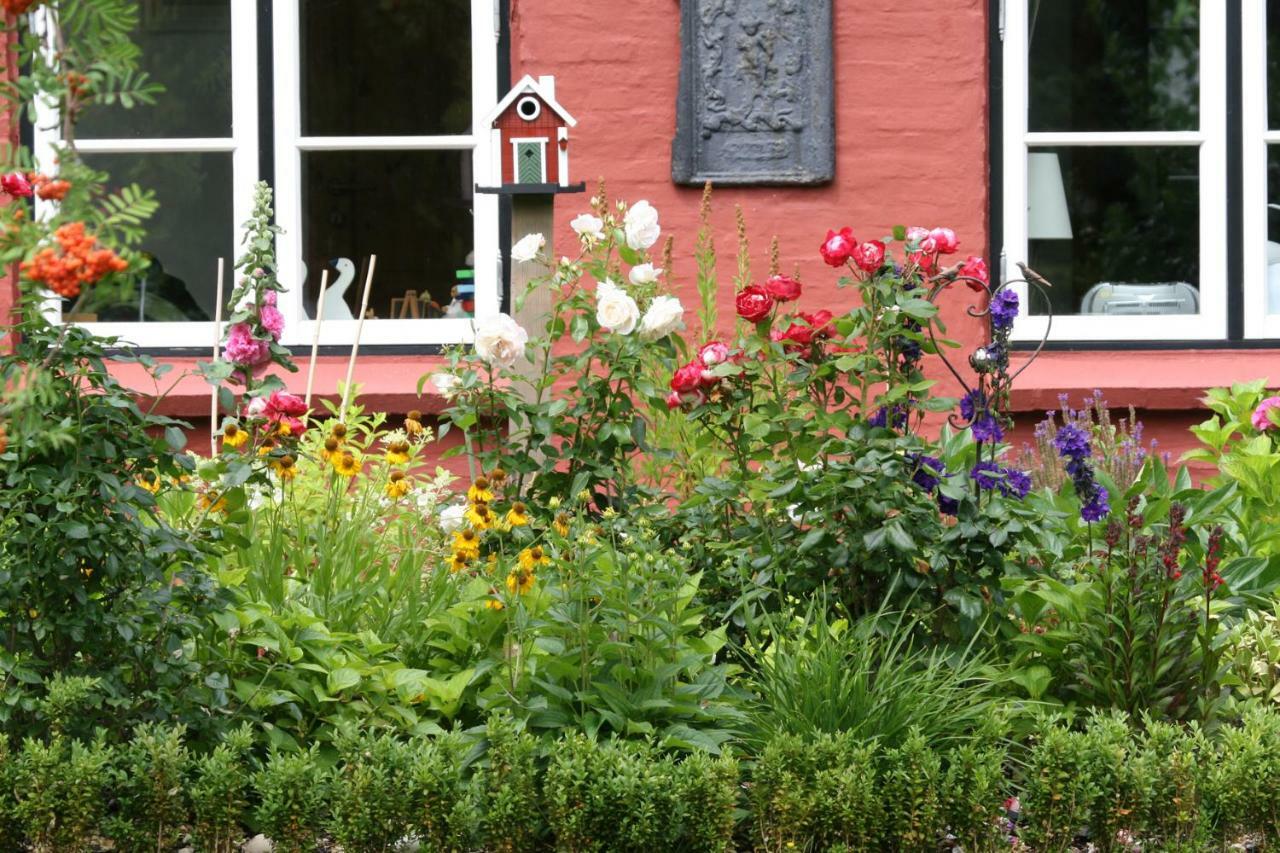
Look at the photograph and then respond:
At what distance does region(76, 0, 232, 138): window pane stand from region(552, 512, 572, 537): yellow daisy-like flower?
2.80 meters

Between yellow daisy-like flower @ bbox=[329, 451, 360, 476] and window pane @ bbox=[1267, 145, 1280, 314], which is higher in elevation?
window pane @ bbox=[1267, 145, 1280, 314]

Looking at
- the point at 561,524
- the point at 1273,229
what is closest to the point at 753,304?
the point at 561,524

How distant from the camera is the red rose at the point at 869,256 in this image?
12.8 ft

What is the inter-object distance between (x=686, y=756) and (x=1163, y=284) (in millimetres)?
3406

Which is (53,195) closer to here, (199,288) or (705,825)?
(705,825)

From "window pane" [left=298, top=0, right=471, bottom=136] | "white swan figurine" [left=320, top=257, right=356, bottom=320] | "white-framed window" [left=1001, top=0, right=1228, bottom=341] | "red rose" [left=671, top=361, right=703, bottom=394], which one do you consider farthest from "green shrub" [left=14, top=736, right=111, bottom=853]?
"white-framed window" [left=1001, top=0, right=1228, bottom=341]

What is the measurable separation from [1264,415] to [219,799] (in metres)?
3.26

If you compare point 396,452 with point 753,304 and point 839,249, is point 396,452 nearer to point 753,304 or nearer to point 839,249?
point 753,304

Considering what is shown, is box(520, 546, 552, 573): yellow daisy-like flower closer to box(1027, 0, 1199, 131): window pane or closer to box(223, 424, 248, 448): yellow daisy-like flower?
box(223, 424, 248, 448): yellow daisy-like flower

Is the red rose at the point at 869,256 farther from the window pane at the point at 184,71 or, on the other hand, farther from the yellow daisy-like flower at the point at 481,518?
the window pane at the point at 184,71

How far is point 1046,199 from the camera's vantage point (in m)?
5.94

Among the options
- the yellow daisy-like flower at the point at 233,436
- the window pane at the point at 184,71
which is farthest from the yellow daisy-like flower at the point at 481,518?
the window pane at the point at 184,71

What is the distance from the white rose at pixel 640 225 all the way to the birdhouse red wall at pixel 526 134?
41cm

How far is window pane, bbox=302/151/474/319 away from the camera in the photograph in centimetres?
591
